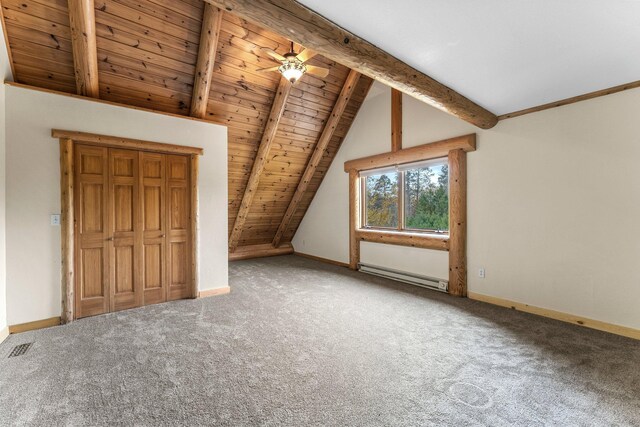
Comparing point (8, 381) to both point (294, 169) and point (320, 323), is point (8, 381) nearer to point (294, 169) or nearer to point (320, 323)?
point (320, 323)

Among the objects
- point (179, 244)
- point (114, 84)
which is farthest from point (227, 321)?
point (114, 84)

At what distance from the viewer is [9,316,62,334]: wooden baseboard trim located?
2.82 m

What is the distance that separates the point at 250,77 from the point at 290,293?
10.2 feet

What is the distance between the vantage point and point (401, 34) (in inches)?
82.8

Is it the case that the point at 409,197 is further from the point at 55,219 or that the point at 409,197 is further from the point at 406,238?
the point at 55,219

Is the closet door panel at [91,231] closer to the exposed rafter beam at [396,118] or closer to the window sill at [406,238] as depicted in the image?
the window sill at [406,238]

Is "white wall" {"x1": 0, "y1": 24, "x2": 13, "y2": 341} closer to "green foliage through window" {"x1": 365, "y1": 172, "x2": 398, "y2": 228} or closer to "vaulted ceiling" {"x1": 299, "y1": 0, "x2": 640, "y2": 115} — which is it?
"vaulted ceiling" {"x1": 299, "y1": 0, "x2": 640, "y2": 115}

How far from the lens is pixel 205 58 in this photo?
11.3 ft

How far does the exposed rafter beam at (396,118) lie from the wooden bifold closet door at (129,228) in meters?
3.19

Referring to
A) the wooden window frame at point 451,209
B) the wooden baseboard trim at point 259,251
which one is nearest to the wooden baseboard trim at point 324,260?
the wooden baseboard trim at point 259,251

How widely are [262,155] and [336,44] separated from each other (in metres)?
3.01

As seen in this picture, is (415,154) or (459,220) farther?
(415,154)

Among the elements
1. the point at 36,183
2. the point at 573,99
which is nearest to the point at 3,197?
the point at 36,183

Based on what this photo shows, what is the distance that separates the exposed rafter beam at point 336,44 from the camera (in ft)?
6.00
